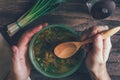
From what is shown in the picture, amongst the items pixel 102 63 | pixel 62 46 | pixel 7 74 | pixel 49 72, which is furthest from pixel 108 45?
pixel 7 74

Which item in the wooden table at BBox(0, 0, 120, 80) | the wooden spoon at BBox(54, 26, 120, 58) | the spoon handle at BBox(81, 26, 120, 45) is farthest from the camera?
the wooden table at BBox(0, 0, 120, 80)

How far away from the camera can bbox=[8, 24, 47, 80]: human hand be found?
156 centimetres

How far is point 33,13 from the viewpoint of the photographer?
1583mm

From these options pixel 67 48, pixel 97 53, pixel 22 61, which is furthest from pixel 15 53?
pixel 97 53

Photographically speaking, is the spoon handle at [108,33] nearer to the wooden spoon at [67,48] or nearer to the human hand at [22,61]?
the wooden spoon at [67,48]

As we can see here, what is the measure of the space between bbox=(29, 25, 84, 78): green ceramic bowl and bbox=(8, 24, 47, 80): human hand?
3 cm

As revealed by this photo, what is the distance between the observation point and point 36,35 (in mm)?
1581

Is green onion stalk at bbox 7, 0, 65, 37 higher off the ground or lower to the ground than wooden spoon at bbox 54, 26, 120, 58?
higher

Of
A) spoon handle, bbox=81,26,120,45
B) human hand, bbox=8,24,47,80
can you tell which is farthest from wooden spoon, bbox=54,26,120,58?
human hand, bbox=8,24,47,80

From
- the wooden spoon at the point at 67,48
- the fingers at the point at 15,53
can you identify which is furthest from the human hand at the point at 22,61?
the wooden spoon at the point at 67,48

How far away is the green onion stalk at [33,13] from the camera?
157cm

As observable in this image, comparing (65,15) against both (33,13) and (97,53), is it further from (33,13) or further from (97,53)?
(97,53)

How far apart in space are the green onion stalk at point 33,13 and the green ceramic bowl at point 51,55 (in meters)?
0.08

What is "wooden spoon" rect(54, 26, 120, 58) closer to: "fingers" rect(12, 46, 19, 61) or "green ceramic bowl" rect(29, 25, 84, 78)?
"green ceramic bowl" rect(29, 25, 84, 78)
